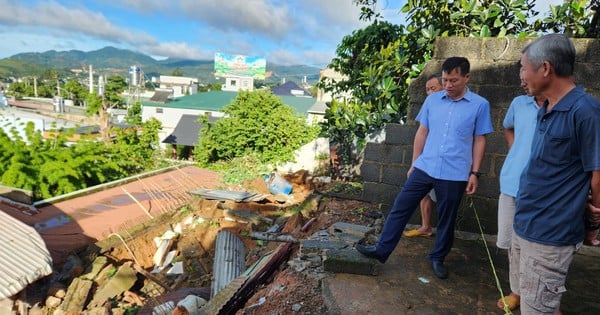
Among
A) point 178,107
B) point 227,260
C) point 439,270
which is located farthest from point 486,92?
point 178,107

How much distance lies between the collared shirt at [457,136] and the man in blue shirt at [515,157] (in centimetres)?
22

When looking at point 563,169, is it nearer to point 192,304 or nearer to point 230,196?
point 192,304

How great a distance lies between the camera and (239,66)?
57438 mm

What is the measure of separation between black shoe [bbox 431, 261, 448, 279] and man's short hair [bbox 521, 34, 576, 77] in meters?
1.62

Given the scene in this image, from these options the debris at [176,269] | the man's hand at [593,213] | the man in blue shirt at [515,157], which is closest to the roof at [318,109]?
the debris at [176,269]

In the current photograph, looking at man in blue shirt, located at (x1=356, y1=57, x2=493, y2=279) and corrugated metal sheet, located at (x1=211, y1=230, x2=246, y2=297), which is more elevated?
man in blue shirt, located at (x1=356, y1=57, x2=493, y2=279)

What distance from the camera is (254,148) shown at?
39.5 feet

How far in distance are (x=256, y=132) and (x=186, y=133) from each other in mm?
14268

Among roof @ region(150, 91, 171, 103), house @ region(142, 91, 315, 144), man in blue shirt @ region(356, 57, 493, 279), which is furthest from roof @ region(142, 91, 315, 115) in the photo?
man in blue shirt @ region(356, 57, 493, 279)

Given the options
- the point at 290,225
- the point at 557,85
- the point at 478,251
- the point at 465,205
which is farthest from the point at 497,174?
the point at 290,225

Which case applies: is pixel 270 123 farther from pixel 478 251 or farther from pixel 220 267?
pixel 478 251

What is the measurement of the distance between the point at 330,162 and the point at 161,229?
4.24m

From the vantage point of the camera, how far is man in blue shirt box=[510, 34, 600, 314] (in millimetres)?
1475

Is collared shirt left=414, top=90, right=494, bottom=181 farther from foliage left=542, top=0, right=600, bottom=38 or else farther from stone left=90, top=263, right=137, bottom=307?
stone left=90, top=263, right=137, bottom=307
